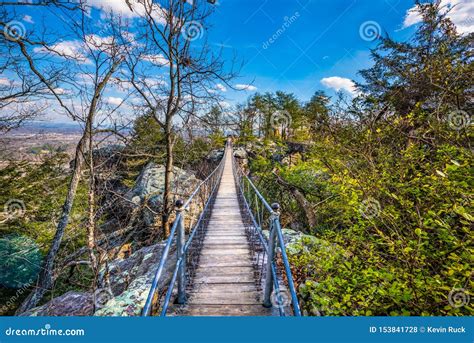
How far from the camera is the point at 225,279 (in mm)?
3340

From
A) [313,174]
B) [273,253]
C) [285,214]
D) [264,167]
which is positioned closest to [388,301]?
[273,253]

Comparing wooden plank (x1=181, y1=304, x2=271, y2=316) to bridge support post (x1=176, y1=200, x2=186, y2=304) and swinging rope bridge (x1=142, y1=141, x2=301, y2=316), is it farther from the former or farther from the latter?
bridge support post (x1=176, y1=200, x2=186, y2=304)

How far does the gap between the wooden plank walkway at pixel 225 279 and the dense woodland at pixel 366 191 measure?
2.59 ft

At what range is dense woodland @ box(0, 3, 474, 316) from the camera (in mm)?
2490

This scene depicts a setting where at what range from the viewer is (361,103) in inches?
236

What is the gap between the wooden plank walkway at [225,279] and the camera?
8.94 feet

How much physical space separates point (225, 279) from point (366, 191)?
9.46ft

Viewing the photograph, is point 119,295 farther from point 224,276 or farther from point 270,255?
point 270,255

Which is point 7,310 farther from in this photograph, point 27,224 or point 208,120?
point 208,120

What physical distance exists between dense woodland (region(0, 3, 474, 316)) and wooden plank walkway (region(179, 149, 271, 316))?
789mm

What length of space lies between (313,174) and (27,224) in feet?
35.6

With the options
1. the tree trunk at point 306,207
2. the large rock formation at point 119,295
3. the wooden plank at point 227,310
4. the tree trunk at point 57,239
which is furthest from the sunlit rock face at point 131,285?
the tree trunk at point 306,207

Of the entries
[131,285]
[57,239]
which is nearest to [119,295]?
[131,285]

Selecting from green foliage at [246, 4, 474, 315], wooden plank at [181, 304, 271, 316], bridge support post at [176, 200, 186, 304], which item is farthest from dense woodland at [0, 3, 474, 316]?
bridge support post at [176, 200, 186, 304]
